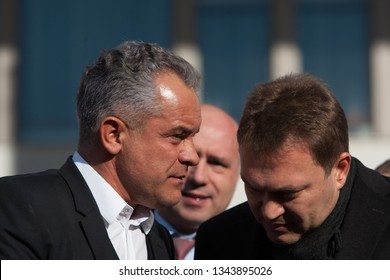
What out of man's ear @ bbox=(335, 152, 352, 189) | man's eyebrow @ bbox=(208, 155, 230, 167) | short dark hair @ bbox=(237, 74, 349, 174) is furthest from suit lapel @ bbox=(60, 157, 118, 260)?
man's eyebrow @ bbox=(208, 155, 230, 167)

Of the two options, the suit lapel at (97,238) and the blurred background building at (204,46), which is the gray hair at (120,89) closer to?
the suit lapel at (97,238)

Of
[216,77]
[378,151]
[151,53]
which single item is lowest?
[378,151]

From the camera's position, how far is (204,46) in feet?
Result: 38.1

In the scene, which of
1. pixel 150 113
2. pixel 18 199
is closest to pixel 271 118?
pixel 150 113

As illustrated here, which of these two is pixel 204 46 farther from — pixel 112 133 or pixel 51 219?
pixel 51 219

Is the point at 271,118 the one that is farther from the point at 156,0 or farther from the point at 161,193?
the point at 156,0

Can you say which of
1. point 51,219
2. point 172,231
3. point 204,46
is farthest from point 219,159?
point 204,46

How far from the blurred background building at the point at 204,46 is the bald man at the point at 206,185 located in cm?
670

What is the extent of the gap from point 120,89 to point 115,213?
45 cm

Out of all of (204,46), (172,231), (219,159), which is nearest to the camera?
(172,231)

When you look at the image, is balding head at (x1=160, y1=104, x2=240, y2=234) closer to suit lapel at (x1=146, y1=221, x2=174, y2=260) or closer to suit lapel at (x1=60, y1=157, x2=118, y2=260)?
suit lapel at (x1=146, y1=221, x2=174, y2=260)

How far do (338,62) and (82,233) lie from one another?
9081 millimetres

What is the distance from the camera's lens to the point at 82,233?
2838mm
